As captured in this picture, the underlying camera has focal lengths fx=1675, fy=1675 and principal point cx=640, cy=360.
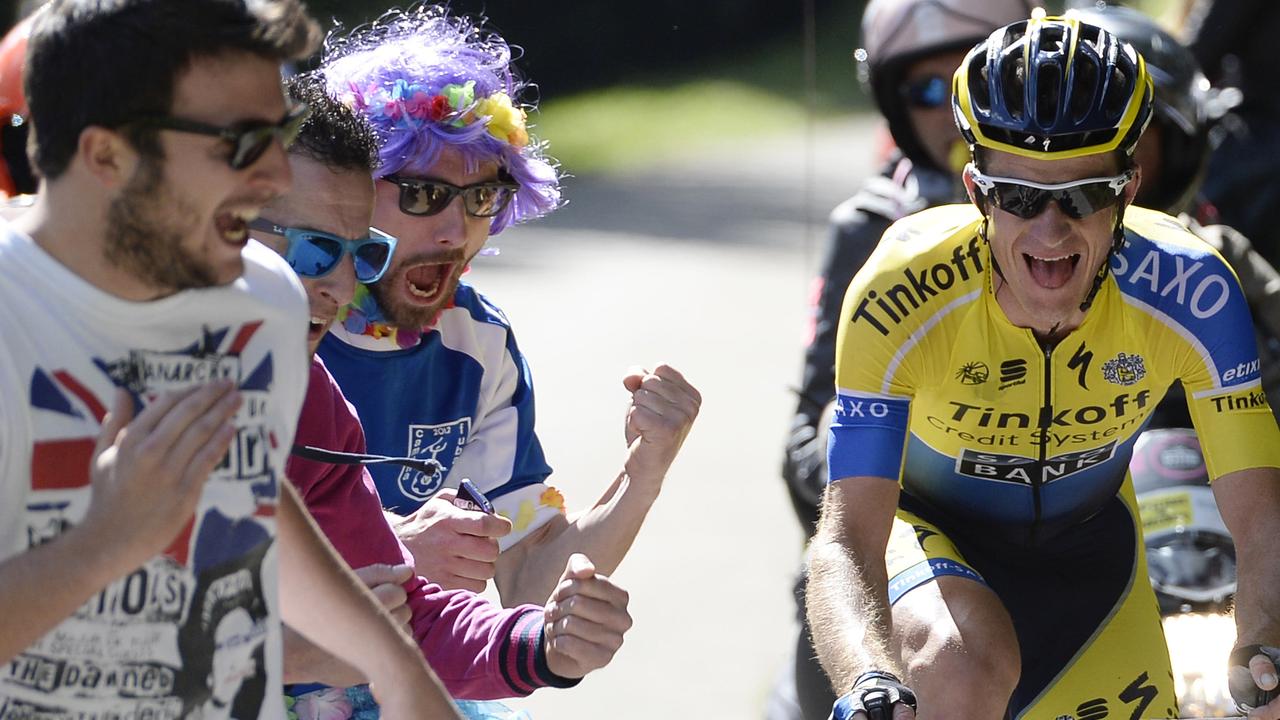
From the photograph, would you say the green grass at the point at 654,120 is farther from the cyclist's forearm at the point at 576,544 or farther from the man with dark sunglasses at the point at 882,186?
the cyclist's forearm at the point at 576,544

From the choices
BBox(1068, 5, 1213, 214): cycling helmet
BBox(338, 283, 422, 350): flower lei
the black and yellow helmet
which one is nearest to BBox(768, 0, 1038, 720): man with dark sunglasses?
BBox(1068, 5, 1213, 214): cycling helmet

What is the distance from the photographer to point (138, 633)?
77.8 inches

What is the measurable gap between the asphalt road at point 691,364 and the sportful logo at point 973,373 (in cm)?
149

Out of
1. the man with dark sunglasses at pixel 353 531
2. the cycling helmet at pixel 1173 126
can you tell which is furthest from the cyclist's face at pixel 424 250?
the cycling helmet at pixel 1173 126

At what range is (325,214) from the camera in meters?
2.88

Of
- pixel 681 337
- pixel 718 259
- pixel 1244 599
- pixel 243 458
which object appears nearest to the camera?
pixel 243 458

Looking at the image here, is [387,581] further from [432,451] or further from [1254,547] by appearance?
[1254,547]

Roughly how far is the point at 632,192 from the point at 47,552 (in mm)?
13554

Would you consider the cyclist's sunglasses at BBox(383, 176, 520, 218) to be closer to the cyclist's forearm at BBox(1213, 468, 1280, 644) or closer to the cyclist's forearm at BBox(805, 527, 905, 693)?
the cyclist's forearm at BBox(805, 527, 905, 693)

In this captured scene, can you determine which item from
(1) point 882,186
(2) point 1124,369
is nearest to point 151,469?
(2) point 1124,369

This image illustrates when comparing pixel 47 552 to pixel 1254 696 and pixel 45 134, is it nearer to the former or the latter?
pixel 45 134

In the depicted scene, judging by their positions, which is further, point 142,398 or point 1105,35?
point 1105,35

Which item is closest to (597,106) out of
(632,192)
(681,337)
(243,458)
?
(632,192)

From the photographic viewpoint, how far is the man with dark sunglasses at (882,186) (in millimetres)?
4324
